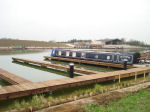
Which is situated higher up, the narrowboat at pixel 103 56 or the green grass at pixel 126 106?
the narrowboat at pixel 103 56

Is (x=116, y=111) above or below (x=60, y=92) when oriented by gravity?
above

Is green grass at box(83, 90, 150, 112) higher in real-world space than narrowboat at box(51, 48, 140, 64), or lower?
lower

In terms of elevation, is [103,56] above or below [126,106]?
above

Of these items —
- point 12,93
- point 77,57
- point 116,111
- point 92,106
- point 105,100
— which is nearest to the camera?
point 116,111

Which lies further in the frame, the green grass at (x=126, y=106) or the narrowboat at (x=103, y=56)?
the narrowboat at (x=103, y=56)

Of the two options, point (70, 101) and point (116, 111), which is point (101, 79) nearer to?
point (70, 101)

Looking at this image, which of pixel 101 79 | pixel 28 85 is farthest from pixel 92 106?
pixel 101 79

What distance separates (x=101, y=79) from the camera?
32.6 ft

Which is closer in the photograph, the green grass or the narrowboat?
the green grass

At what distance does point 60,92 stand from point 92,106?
3.72 meters

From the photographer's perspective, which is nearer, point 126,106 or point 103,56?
point 126,106

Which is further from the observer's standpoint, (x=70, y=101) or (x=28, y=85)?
(x=28, y=85)

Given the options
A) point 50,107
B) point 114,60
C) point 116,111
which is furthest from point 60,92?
point 114,60

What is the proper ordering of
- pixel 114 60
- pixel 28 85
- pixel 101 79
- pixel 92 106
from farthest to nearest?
1. pixel 114 60
2. pixel 101 79
3. pixel 28 85
4. pixel 92 106
